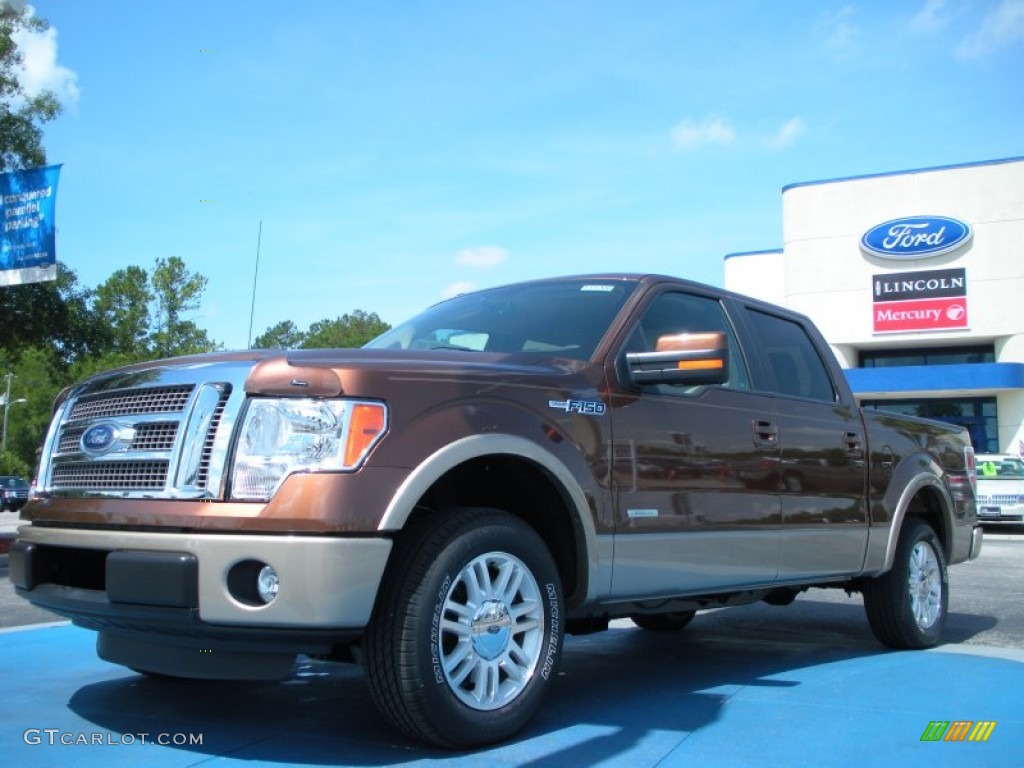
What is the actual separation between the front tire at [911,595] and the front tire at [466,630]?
2963 mm

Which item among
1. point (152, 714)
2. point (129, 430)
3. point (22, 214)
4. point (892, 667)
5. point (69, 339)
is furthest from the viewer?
point (69, 339)

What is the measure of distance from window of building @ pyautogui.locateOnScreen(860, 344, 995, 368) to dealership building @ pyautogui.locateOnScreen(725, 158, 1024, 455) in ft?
0.12

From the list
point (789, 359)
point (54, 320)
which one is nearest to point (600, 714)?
point (789, 359)

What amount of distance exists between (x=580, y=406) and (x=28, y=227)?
13.6m

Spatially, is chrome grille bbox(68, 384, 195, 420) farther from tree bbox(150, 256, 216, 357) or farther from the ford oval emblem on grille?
tree bbox(150, 256, 216, 357)

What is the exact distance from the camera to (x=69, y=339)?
19984 millimetres

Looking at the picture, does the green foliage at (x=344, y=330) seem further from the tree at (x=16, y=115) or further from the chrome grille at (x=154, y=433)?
the chrome grille at (x=154, y=433)

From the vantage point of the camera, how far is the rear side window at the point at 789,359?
5.57 meters

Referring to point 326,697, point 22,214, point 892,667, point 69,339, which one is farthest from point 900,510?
point 69,339

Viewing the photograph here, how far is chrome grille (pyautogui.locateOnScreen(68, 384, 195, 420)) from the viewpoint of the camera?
3.62m

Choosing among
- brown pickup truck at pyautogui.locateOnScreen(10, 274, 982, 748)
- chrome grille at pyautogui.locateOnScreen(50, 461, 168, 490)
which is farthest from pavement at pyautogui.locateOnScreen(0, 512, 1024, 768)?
chrome grille at pyautogui.locateOnScreen(50, 461, 168, 490)

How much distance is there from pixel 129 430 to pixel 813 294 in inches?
1383

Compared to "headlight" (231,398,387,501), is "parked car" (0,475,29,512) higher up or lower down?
lower down

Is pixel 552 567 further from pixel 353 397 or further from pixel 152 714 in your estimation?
pixel 152 714
